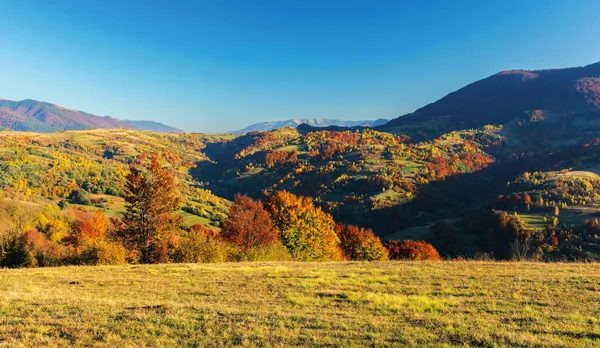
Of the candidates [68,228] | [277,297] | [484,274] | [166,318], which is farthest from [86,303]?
[68,228]

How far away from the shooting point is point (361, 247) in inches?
3211

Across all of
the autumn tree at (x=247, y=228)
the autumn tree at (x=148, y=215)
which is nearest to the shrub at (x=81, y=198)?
the autumn tree at (x=247, y=228)

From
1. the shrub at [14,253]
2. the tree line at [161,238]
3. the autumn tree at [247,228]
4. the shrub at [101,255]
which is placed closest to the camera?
the shrub at [101,255]

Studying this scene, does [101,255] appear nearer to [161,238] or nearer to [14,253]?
[161,238]

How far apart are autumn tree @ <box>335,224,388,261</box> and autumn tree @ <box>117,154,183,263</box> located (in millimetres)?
49559

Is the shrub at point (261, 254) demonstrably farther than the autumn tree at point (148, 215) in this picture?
No

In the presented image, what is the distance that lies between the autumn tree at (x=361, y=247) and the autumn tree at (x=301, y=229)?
308 inches

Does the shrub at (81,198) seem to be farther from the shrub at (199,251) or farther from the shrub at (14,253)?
the shrub at (199,251)

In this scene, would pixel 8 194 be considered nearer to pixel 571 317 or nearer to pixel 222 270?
pixel 222 270

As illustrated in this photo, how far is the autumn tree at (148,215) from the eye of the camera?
4088cm

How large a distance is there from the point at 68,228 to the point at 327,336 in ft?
370

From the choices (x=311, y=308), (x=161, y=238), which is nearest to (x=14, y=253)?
(x=161, y=238)

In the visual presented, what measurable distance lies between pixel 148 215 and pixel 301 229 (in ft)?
114

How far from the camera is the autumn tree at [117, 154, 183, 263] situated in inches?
1609
